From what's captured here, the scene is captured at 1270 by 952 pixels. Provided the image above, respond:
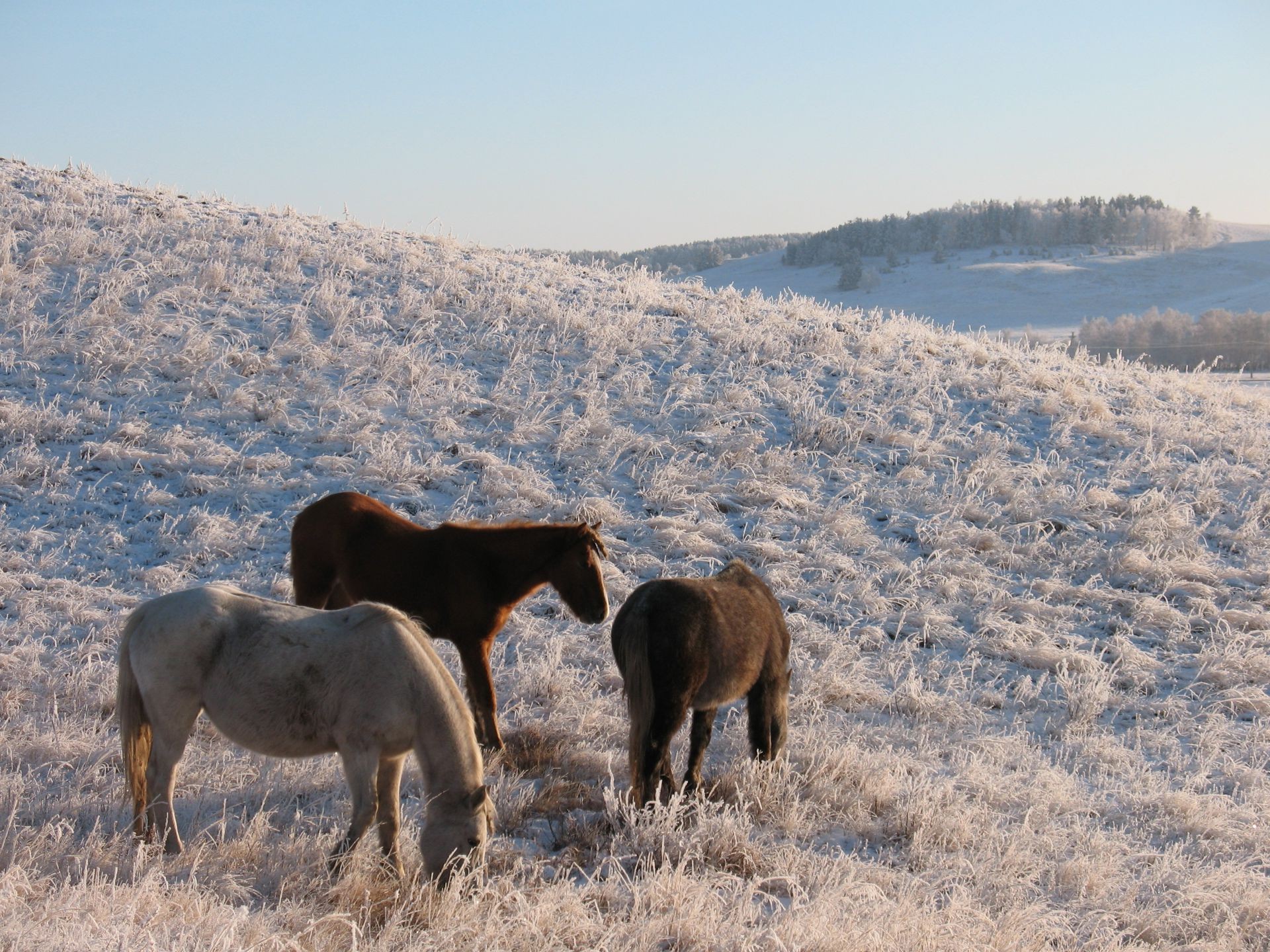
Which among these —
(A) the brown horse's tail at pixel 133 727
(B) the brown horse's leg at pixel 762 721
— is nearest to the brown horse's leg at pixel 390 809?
(A) the brown horse's tail at pixel 133 727

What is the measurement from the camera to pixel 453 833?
399cm

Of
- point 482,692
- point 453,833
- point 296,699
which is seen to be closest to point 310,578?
point 482,692

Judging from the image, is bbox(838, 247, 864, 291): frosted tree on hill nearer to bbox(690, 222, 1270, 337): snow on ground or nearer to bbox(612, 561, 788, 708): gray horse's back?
bbox(690, 222, 1270, 337): snow on ground

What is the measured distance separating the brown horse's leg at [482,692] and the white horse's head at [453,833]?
6.01ft

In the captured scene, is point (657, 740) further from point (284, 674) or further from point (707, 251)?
A: point (707, 251)

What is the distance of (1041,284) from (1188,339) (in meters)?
31.7

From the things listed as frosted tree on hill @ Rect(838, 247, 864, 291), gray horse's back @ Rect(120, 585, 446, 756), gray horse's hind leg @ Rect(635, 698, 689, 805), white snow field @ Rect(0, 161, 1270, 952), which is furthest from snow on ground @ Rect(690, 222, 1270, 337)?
gray horse's back @ Rect(120, 585, 446, 756)

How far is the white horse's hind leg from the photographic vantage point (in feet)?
14.3

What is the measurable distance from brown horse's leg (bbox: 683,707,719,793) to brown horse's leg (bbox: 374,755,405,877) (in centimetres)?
185

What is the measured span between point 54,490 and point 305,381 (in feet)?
10.4

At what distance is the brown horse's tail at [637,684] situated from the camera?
17.0 ft

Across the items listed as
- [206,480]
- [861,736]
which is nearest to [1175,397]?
[861,736]

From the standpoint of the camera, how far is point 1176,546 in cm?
1091

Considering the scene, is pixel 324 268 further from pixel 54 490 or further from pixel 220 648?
pixel 220 648
